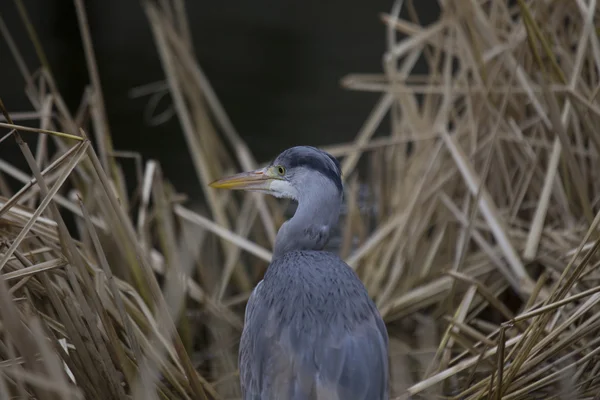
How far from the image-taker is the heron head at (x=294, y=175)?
2857 mm

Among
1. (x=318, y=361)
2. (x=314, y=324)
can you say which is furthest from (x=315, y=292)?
Result: (x=318, y=361)

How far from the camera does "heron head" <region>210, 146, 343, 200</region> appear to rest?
286 centimetres

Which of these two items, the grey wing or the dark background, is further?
the dark background

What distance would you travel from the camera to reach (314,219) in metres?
2.88

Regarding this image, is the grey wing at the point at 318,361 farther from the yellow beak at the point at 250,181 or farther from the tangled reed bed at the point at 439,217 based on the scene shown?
the yellow beak at the point at 250,181

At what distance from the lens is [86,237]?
3.63 metres

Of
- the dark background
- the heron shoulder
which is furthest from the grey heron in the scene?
the dark background

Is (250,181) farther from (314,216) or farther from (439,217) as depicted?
(439,217)

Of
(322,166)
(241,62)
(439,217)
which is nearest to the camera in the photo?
(322,166)

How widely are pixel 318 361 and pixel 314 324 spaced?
0.11m

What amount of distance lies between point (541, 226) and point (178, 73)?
1.87 meters

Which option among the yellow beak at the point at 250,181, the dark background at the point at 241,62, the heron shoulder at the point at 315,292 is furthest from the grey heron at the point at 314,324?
the dark background at the point at 241,62

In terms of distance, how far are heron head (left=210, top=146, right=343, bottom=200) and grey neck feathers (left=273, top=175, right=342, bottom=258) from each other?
0.01 metres

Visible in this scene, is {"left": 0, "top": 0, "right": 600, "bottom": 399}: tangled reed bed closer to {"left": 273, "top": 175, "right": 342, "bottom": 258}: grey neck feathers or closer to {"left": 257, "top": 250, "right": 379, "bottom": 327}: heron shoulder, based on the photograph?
{"left": 257, "top": 250, "right": 379, "bottom": 327}: heron shoulder
